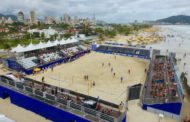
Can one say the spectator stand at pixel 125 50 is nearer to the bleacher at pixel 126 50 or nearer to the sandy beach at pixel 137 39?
the bleacher at pixel 126 50

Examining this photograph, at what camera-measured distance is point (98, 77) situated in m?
25.8

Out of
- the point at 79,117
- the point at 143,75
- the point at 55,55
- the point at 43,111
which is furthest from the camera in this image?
the point at 55,55

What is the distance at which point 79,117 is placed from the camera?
12852 mm

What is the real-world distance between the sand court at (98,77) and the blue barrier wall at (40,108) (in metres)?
6.12

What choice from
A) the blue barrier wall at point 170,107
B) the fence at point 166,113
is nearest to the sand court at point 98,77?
the fence at point 166,113

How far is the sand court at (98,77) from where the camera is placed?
20562 millimetres

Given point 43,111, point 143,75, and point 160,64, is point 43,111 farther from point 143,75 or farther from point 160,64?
point 160,64

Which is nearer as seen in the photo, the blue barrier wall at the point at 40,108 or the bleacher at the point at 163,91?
the blue barrier wall at the point at 40,108

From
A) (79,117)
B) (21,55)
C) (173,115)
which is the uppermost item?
(21,55)

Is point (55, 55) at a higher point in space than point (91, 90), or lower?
higher

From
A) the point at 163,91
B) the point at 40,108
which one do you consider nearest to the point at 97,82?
the point at 163,91

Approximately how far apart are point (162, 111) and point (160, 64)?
15.3 meters

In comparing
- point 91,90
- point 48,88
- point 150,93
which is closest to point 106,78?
point 91,90

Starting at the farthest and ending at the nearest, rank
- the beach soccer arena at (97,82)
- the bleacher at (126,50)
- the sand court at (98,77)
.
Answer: the bleacher at (126,50) → the sand court at (98,77) → the beach soccer arena at (97,82)
